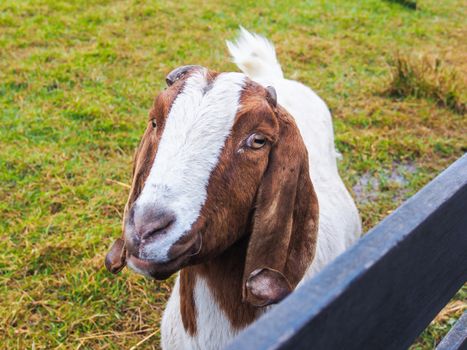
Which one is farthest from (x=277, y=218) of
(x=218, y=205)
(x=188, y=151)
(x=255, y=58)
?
(x=255, y=58)

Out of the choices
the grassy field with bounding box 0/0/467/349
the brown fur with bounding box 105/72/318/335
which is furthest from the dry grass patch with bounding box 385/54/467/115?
the brown fur with bounding box 105/72/318/335

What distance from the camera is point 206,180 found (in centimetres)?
158

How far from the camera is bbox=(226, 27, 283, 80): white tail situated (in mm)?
3756

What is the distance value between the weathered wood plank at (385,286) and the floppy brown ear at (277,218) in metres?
0.61

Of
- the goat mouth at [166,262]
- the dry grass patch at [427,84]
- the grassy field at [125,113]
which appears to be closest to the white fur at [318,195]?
the goat mouth at [166,262]

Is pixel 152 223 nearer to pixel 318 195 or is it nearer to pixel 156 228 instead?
pixel 156 228

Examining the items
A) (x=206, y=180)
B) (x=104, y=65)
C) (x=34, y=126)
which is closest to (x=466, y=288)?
(x=206, y=180)

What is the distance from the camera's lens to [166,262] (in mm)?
1465

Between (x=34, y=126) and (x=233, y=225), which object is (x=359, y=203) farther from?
(x=34, y=126)

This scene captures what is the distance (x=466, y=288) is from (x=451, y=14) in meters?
6.64

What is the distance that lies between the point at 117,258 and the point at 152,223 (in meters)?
0.67

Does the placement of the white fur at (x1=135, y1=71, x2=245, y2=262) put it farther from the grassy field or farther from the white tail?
the white tail

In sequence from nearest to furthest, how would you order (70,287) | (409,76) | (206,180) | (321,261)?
1. (206,180)
2. (321,261)
3. (70,287)
4. (409,76)

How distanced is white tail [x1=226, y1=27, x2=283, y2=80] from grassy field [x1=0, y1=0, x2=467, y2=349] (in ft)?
4.04
